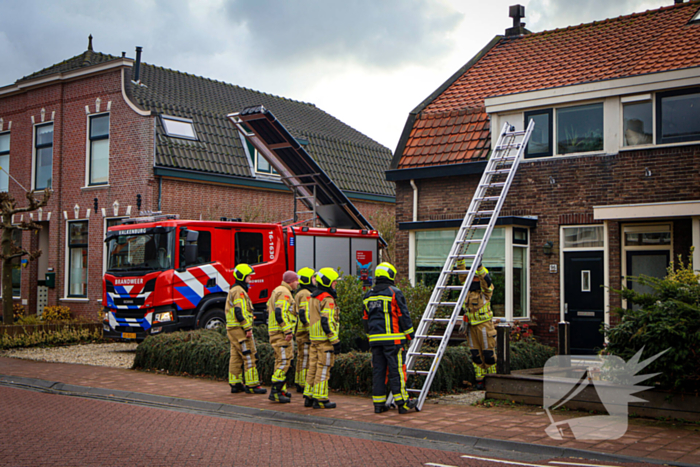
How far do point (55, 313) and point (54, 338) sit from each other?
3342 mm

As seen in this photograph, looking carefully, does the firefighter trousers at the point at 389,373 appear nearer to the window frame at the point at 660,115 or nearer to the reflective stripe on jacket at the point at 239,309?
the reflective stripe on jacket at the point at 239,309

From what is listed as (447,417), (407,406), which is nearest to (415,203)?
(407,406)

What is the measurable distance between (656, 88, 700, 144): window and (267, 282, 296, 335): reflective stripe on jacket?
287 inches

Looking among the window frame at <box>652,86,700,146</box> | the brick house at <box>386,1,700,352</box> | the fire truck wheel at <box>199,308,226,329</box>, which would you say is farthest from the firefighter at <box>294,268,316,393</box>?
the window frame at <box>652,86,700,146</box>

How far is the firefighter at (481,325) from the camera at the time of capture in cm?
1017

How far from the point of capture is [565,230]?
1316 cm

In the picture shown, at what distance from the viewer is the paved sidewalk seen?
22.5 ft

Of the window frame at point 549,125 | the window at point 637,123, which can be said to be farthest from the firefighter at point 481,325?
the window at point 637,123

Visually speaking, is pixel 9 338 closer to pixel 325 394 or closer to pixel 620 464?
pixel 325 394

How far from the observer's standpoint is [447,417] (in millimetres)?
8375

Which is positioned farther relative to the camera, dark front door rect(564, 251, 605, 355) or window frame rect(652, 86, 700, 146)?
dark front door rect(564, 251, 605, 355)

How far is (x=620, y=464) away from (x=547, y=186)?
7.74 meters

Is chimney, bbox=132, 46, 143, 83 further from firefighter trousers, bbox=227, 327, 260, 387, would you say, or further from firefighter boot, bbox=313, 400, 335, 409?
firefighter boot, bbox=313, 400, 335, 409

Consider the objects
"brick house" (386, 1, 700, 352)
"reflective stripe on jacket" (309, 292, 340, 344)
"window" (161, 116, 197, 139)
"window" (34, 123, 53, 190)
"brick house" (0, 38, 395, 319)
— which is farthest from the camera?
"window" (34, 123, 53, 190)
